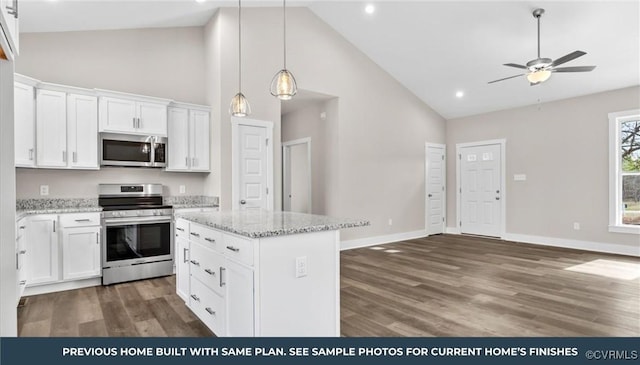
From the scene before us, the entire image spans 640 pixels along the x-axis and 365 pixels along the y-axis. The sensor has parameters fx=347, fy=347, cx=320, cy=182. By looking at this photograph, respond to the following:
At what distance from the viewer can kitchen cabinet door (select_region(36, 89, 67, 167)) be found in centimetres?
381

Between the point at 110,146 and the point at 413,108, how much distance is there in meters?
5.73

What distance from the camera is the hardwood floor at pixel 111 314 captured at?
2775 millimetres

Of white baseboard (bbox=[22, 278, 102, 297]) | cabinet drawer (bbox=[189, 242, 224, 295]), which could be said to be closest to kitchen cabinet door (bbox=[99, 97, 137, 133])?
white baseboard (bbox=[22, 278, 102, 297])

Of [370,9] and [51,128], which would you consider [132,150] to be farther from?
[370,9]

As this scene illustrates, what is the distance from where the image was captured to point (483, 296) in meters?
3.60

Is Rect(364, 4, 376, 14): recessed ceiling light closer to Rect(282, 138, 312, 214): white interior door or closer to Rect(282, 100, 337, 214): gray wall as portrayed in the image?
Rect(282, 100, 337, 214): gray wall

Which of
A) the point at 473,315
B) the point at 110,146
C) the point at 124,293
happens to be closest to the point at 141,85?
the point at 110,146

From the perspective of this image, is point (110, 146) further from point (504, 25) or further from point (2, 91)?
point (504, 25)

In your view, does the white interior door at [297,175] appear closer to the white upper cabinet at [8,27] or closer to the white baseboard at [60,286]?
the white baseboard at [60,286]

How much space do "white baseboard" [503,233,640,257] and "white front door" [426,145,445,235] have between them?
1.41 m

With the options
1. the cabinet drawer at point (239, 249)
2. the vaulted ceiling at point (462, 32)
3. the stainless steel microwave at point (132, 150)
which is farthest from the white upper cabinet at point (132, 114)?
the cabinet drawer at point (239, 249)

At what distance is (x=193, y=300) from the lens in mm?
3014
